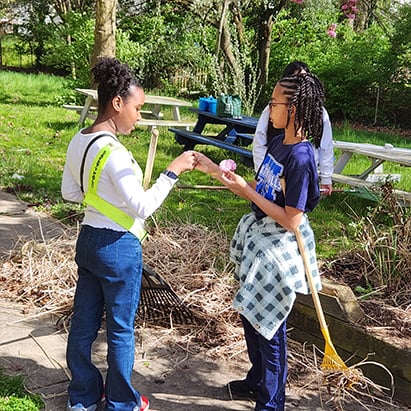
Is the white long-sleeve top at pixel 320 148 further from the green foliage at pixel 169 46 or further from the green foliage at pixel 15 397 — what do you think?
the green foliage at pixel 169 46

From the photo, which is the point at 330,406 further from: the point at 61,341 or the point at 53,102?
the point at 53,102

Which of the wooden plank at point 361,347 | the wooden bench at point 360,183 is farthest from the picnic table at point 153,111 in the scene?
the wooden plank at point 361,347

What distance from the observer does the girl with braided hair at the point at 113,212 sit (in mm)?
2588

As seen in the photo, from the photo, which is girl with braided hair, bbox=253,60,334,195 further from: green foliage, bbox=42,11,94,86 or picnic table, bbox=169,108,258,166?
green foliage, bbox=42,11,94,86

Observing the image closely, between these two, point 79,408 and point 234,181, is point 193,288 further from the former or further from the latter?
point 234,181

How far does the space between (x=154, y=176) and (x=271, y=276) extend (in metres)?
5.05

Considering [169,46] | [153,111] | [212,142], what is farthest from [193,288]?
[169,46]

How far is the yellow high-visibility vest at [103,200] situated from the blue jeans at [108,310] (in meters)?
0.05

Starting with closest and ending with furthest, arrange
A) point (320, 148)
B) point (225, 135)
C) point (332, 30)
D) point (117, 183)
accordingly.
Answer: point (117, 183) < point (320, 148) < point (225, 135) < point (332, 30)

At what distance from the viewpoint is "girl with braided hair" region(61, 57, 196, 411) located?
259 cm

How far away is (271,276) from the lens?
2729mm

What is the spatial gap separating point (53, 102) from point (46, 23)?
1041 centimetres

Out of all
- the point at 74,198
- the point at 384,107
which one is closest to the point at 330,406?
the point at 74,198

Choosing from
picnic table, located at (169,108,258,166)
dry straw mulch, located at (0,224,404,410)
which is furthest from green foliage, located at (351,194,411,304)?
picnic table, located at (169,108,258,166)
